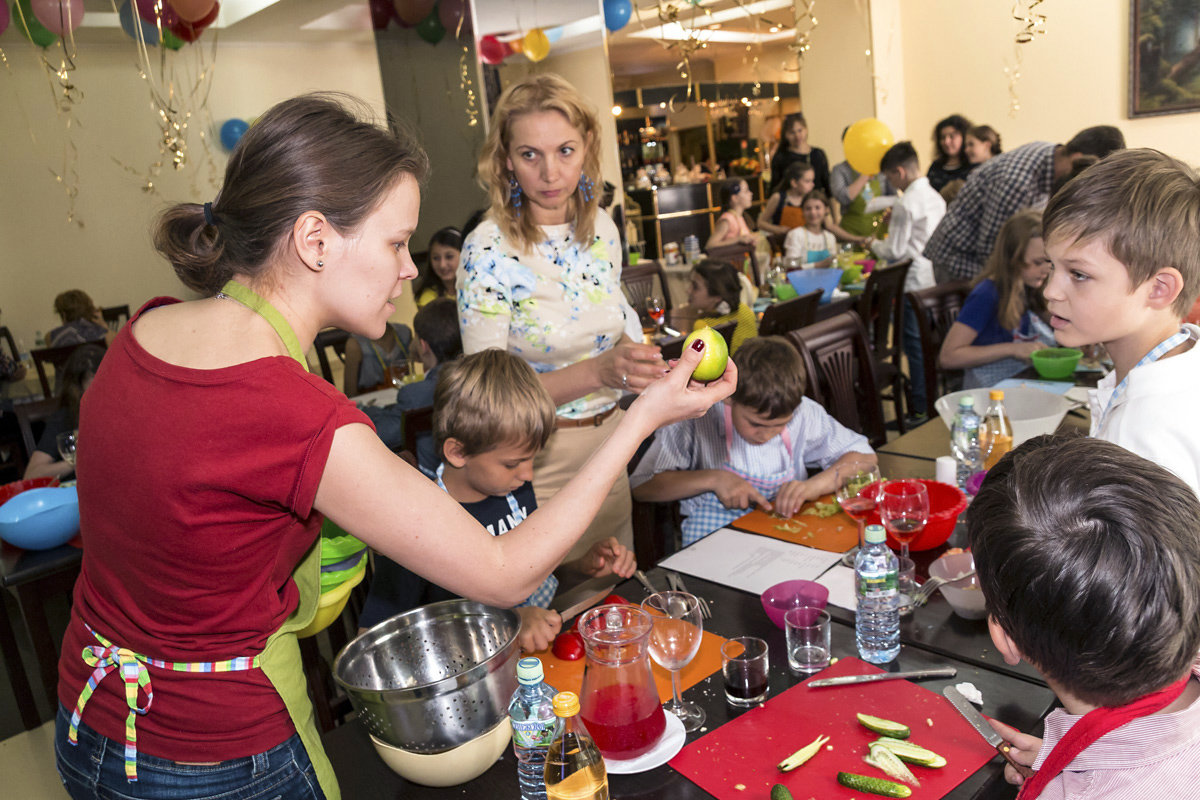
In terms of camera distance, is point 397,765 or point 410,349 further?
point 410,349

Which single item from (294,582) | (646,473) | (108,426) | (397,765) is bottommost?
(646,473)

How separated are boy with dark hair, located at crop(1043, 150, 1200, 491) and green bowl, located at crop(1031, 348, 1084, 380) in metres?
1.14

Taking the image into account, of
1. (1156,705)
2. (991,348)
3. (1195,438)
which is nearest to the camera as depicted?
(1156,705)

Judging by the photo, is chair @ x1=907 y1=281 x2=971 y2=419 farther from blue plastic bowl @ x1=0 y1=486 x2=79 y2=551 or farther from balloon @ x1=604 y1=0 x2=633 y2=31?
balloon @ x1=604 y1=0 x2=633 y2=31

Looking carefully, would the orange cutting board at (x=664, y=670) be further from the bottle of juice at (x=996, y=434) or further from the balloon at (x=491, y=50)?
Result: the balloon at (x=491, y=50)

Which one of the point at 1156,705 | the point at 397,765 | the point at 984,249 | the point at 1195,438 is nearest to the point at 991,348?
the point at 984,249

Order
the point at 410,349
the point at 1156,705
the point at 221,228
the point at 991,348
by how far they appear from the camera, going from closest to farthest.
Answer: the point at 1156,705 < the point at 221,228 < the point at 991,348 < the point at 410,349

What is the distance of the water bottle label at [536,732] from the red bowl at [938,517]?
3.05 ft

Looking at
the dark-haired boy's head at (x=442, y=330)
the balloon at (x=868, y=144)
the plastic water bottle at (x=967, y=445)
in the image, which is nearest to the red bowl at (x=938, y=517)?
the plastic water bottle at (x=967, y=445)

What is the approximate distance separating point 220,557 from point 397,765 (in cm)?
37

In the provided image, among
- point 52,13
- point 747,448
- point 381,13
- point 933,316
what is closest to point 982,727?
point 747,448

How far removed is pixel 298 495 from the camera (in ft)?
3.04

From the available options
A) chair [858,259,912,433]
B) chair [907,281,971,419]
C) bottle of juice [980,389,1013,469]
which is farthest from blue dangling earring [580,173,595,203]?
chair [858,259,912,433]

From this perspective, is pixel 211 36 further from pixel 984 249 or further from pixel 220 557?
pixel 220 557
